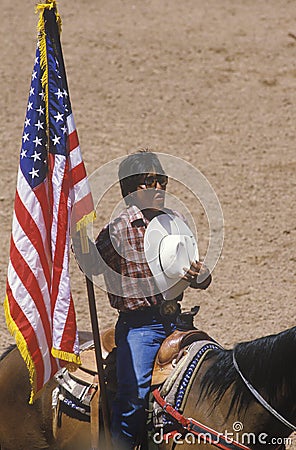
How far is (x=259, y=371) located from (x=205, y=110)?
910 centimetres

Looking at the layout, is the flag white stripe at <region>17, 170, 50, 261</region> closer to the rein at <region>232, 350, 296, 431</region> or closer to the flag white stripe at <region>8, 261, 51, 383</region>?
the flag white stripe at <region>8, 261, 51, 383</region>

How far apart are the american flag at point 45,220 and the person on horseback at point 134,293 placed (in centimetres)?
26

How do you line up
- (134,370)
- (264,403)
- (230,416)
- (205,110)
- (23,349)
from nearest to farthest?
(264,403) < (230,416) < (23,349) < (134,370) < (205,110)

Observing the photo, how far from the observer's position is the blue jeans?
5.85 meters

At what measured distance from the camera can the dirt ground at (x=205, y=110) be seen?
10508 millimetres

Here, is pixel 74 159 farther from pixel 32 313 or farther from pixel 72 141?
pixel 32 313

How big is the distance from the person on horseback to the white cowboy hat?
72 mm

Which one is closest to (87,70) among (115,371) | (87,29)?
(87,29)

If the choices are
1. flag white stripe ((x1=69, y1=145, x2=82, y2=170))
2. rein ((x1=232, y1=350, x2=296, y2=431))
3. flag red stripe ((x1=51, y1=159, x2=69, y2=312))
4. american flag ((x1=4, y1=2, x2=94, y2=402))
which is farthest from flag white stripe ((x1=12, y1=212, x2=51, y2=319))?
rein ((x1=232, y1=350, x2=296, y2=431))

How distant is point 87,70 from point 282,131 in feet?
11.5

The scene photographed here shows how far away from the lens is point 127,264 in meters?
5.86

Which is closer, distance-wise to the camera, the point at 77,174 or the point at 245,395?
the point at 245,395

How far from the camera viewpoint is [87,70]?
1523 cm

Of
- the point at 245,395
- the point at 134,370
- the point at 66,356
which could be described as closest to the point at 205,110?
the point at 134,370
